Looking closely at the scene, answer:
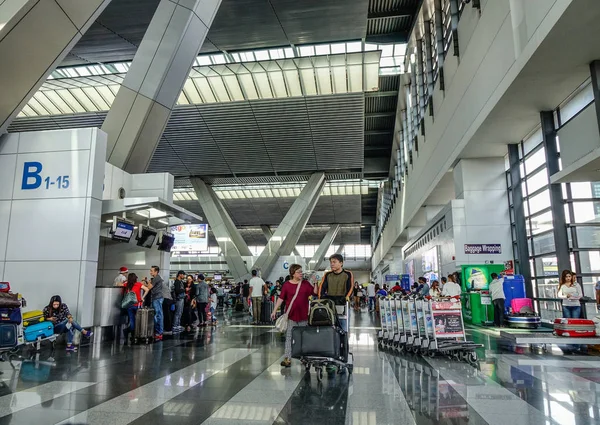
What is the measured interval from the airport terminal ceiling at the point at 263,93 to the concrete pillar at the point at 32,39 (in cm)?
722

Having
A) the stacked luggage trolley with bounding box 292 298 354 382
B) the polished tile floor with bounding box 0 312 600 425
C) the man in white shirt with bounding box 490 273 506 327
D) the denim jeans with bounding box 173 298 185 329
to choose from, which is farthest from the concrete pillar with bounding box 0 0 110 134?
the man in white shirt with bounding box 490 273 506 327

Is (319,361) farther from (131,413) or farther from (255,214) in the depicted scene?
(255,214)

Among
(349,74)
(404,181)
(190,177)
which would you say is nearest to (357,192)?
(404,181)

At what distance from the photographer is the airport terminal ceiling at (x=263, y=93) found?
16359 millimetres

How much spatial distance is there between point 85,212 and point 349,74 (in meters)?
14.7

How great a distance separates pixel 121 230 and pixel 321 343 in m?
7.18

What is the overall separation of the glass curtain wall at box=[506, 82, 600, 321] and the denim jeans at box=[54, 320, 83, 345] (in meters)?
10.8

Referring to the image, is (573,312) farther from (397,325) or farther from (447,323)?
(397,325)

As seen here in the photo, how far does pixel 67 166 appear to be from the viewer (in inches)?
361

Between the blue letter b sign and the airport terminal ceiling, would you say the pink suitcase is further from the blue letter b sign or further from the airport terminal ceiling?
the blue letter b sign

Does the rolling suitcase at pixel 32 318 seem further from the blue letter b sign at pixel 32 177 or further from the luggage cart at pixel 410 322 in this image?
the luggage cart at pixel 410 322

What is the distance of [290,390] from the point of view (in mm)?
4734

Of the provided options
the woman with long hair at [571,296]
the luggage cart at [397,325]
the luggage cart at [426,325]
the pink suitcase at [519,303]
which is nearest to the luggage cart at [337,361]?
the luggage cart at [426,325]

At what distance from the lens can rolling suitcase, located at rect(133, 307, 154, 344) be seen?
9.18 meters
